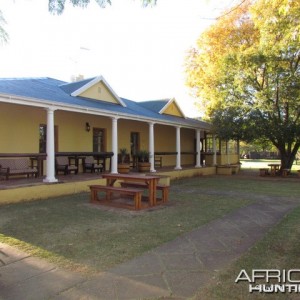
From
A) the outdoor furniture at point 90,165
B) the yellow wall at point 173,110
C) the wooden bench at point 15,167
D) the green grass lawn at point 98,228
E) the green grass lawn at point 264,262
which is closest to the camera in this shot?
the green grass lawn at point 264,262

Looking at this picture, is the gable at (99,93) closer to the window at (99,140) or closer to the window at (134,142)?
the window at (99,140)

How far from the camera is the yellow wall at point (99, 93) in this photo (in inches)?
581

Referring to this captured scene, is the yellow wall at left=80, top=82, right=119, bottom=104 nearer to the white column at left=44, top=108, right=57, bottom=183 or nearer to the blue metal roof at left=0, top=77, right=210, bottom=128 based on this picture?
the blue metal roof at left=0, top=77, right=210, bottom=128

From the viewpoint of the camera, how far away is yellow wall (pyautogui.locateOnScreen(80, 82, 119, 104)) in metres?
14.8

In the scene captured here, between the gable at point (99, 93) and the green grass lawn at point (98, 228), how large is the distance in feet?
20.1

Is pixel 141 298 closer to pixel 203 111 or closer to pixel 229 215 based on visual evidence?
pixel 229 215

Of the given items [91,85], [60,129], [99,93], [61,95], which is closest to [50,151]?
[61,95]

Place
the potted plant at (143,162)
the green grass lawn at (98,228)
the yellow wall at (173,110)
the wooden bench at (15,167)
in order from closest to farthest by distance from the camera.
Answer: the green grass lawn at (98,228)
the wooden bench at (15,167)
the potted plant at (143,162)
the yellow wall at (173,110)

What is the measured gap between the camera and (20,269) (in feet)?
14.0

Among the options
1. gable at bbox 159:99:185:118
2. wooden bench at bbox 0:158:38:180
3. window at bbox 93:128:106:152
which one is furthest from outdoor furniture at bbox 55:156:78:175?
gable at bbox 159:99:185:118

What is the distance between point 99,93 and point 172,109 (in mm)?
6476

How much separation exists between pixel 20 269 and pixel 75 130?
10775 millimetres

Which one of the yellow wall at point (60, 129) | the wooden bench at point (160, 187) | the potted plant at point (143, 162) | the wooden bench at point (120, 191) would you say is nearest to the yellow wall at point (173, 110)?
the yellow wall at point (60, 129)

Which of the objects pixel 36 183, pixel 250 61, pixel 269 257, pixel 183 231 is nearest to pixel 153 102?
pixel 250 61
